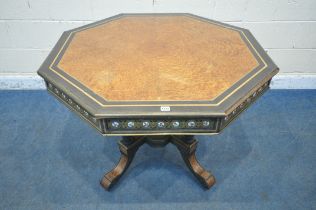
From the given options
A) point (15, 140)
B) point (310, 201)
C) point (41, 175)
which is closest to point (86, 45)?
point (41, 175)

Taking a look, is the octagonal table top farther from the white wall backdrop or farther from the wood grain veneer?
the white wall backdrop

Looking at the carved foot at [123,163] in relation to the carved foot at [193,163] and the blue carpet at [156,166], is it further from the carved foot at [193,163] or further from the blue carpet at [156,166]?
the carved foot at [193,163]

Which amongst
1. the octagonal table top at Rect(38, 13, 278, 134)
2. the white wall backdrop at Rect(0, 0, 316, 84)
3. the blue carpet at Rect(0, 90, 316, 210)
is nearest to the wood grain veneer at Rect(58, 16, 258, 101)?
the octagonal table top at Rect(38, 13, 278, 134)

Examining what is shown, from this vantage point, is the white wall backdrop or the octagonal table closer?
the octagonal table

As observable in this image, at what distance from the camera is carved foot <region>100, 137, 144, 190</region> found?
176 cm

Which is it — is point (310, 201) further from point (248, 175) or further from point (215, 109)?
point (215, 109)

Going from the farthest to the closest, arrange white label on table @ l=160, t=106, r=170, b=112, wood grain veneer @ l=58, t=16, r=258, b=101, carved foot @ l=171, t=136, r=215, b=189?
1. carved foot @ l=171, t=136, r=215, b=189
2. wood grain veneer @ l=58, t=16, r=258, b=101
3. white label on table @ l=160, t=106, r=170, b=112

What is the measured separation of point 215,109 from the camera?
1118 mm

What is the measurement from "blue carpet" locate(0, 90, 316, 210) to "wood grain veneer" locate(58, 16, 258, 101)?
87cm

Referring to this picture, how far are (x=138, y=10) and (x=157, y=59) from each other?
39.6 inches

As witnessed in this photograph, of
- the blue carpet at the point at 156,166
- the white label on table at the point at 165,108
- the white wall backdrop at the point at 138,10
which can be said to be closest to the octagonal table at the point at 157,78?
the white label on table at the point at 165,108

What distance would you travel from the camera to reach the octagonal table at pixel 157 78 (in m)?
1.15

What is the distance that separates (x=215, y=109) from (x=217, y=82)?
0.64 feet

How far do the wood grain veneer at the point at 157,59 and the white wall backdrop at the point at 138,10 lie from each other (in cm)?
46
